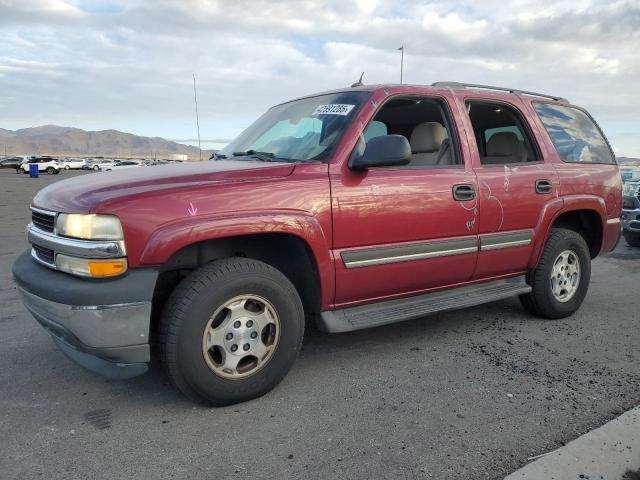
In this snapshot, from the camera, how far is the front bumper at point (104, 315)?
2.58m

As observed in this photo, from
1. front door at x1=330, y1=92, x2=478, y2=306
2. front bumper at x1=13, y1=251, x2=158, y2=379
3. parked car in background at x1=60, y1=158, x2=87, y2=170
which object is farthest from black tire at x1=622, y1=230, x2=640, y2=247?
parked car in background at x1=60, y1=158, x2=87, y2=170

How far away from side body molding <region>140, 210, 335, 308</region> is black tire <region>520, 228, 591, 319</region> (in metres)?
2.12

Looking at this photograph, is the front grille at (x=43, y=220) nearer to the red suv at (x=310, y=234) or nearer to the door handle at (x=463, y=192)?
the red suv at (x=310, y=234)

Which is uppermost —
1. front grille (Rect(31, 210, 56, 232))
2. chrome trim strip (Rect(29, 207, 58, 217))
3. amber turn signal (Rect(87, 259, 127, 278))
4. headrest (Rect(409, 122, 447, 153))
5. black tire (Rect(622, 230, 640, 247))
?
headrest (Rect(409, 122, 447, 153))

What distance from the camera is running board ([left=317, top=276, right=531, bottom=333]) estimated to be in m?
3.35

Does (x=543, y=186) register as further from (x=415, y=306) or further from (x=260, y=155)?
(x=260, y=155)

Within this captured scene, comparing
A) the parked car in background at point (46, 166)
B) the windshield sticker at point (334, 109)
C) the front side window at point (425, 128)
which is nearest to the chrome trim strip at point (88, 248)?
the windshield sticker at point (334, 109)

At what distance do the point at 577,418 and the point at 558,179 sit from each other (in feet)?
7.34

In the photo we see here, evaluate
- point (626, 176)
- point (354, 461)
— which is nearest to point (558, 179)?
point (354, 461)

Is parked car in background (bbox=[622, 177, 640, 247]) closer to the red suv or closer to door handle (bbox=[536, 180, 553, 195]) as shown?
the red suv

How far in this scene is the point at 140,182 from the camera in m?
2.86

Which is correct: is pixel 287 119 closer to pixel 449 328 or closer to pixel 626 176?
pixel 449 328

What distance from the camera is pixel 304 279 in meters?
3.35

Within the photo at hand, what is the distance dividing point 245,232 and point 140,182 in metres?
0.63
